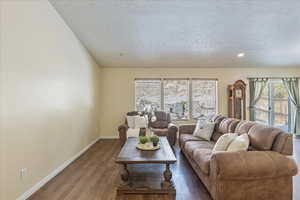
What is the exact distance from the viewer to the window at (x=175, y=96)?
20.0ft

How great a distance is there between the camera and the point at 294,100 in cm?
595

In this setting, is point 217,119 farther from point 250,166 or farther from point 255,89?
point 255,89

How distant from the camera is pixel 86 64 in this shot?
4781 mm

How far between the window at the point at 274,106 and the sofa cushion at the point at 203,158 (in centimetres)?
419

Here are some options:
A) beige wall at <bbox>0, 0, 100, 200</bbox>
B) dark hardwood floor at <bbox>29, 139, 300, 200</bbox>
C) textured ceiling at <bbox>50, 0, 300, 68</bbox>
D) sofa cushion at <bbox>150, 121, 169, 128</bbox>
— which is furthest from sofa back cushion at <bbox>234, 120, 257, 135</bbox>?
beige wall at <bbox>0, 0, 100, 200</bbox>

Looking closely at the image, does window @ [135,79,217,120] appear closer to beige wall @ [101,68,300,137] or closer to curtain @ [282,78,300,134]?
beige wall @ [101,68,300,137]

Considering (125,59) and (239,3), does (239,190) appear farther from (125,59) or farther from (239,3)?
(125,59)

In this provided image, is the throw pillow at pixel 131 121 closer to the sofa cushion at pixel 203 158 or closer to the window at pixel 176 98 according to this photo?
the window at pixel 176 98

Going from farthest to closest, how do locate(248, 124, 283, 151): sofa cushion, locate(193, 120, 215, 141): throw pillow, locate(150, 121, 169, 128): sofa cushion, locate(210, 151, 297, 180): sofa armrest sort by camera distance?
1. locate(150, 121, 169, 128): sofa cushion
2. locate(193, 120, 215, 141): throw pillow
3. locate(248, 124, 283, 151): sofa cushion
4. locate(210, 151, 297, 180): sofa armrest

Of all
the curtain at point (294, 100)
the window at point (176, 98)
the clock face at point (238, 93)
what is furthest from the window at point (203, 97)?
the curtain at point (294, 100)

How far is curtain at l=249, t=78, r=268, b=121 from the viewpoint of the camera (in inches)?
238

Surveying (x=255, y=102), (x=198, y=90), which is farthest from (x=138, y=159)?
(x=255, y=102)

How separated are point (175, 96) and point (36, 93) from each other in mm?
4234

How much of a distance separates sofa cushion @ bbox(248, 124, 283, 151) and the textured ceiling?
6.71 feet
